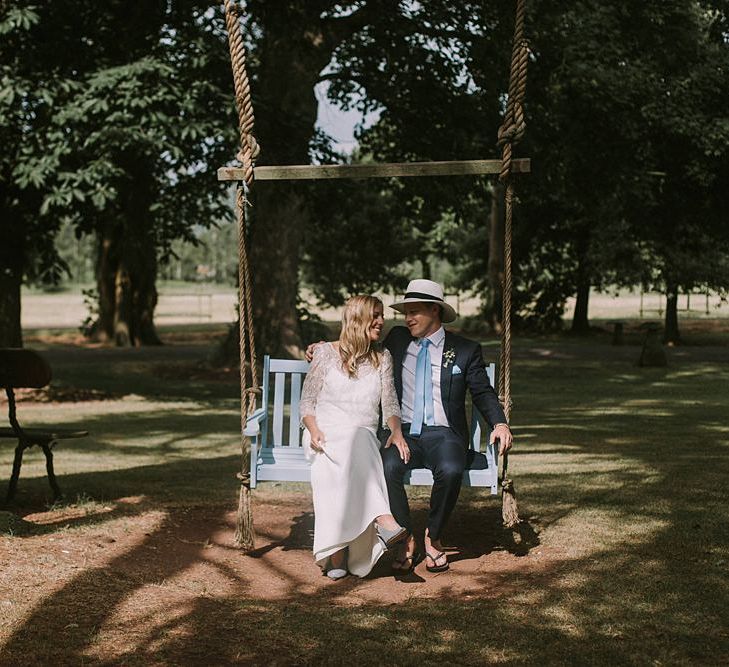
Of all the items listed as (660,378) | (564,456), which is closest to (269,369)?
(564,456)

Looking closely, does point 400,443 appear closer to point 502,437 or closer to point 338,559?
point 502,437

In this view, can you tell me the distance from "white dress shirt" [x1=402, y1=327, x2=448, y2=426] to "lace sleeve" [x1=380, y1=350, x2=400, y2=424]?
0.20 m

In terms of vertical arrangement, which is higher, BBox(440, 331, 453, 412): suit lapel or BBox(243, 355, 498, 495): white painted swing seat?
BBox(440, 331, 453, 412): suit lapel

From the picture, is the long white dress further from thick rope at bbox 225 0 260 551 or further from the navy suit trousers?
thick rope at bbox 225 0 260 551

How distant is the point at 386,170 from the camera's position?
21.7 ft

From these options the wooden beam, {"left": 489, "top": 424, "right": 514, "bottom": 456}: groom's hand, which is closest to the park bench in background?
the wooden beam

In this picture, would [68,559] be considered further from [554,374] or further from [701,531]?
[554,374]

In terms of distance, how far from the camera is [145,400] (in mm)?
17266

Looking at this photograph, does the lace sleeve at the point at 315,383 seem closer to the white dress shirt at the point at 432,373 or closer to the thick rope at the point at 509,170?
the white dress shirt at the point at 432,373

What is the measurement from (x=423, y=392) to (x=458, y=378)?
218 millimetres

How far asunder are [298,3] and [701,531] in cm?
1138

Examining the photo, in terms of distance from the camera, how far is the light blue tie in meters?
6.61

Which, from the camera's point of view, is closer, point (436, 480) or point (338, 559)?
point (338, 559)

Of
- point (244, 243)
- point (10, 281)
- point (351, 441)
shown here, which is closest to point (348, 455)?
point (351, 441)
